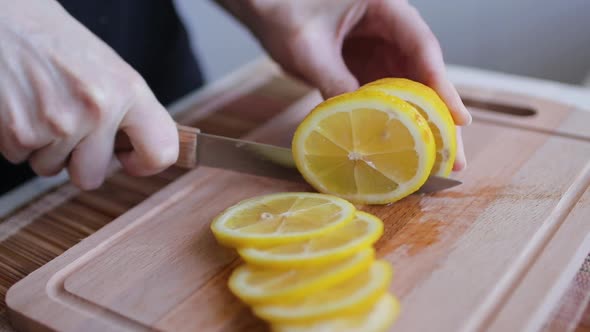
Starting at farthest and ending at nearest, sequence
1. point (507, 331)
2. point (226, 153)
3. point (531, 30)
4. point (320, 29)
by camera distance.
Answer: point (531, 30)
point (320, 29)
point (226, 153)
point (507, 331)

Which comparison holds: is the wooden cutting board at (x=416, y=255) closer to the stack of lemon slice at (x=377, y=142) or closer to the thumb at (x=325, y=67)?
the stack of lemon slice at (x=377, y=142)

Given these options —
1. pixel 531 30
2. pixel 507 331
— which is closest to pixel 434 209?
pixel 507 331

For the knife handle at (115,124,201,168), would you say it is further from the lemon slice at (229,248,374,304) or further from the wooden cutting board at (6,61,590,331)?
the lemon slice at (229,248,374,304)

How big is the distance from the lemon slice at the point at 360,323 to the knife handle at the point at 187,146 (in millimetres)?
514

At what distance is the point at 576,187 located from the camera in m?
1.36

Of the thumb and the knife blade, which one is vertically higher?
the thumb

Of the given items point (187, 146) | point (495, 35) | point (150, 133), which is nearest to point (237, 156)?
point (187, 146)

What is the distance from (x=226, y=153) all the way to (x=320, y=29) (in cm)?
42

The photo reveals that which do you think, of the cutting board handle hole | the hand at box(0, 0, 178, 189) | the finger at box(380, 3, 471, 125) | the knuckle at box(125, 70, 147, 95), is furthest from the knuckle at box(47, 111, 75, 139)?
the cutting board handle hole

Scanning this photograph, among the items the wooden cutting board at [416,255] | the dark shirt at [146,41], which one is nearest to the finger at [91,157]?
the wooden cutting board at [416,255]

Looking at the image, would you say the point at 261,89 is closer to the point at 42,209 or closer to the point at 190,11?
the point at 42,209

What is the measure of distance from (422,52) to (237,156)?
468 millimetres

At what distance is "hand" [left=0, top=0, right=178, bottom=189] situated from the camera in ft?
3.73

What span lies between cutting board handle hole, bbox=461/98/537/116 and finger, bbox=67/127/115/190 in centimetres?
96
